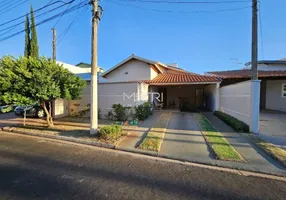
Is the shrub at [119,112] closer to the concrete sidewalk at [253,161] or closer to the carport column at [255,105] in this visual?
the concrete sidewalk at [253,161]

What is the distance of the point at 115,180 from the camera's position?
364cm

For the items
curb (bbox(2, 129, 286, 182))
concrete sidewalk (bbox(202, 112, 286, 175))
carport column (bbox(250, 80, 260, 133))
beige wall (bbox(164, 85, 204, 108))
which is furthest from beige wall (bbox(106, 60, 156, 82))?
concrete sidewalk (bbox(202, 112, 286, 175))

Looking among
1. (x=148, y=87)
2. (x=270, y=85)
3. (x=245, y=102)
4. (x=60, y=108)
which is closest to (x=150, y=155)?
(x=245, y=102)

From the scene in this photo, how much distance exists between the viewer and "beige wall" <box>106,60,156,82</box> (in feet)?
52.0

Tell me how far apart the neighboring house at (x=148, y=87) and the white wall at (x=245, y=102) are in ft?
9.02

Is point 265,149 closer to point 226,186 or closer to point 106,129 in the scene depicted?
point 226,186

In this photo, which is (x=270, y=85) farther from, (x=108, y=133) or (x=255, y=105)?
(x=108, y=133)

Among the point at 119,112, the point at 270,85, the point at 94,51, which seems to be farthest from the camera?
the point at 270,85

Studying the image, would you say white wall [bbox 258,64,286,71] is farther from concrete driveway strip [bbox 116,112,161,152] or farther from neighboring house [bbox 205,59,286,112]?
concrete driveway strip [bbox 116,112,161,152]

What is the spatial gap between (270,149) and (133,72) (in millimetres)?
12896

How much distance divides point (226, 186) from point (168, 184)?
3.97ft

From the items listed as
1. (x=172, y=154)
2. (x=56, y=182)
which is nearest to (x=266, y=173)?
(x=172, y=154)

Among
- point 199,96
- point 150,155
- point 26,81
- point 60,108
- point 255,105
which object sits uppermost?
point 26,81

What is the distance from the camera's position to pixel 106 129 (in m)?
6.66
